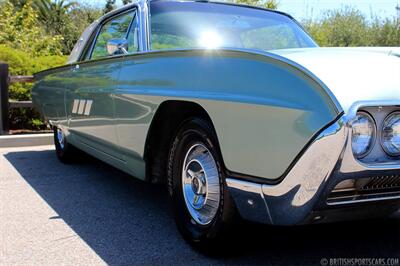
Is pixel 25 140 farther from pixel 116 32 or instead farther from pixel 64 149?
pixel 116 32

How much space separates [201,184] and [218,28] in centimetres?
145

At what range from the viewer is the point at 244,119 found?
7.77 ft

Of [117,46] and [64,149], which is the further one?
[64,149]

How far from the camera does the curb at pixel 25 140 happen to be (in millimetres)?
7402

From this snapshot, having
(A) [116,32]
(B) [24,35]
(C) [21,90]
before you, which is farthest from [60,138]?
(B) [24,35]

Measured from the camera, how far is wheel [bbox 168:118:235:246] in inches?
106

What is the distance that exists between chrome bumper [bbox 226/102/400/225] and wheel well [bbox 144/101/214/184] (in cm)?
88

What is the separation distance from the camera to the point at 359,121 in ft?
6.87

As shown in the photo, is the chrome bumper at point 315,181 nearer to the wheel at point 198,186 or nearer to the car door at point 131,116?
the wheel at point 198,186

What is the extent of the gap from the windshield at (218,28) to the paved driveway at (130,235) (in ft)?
4.59

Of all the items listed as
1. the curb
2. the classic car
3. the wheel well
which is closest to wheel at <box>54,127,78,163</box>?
the curb

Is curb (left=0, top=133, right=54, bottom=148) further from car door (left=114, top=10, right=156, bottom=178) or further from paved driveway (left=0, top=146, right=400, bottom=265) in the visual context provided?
car door (left=114, top=10, right=156, bottom=178)

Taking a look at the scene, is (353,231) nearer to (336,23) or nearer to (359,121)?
(359,121)

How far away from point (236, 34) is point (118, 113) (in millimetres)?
1126
